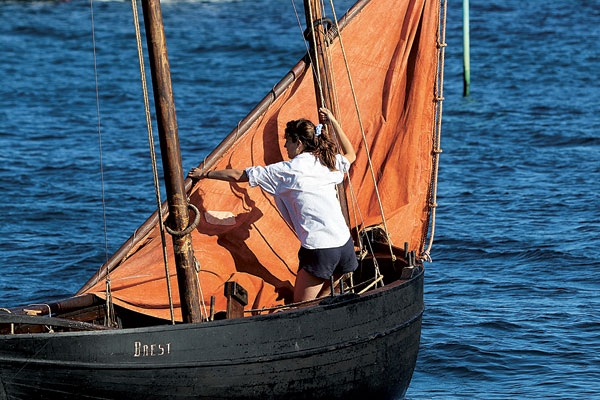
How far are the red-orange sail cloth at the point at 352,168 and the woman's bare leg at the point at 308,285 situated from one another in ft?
3.50

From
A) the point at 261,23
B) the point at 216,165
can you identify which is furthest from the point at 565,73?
the point at 216,165

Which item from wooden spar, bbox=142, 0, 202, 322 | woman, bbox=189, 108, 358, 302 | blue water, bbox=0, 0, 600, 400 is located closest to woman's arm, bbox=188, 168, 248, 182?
woman, bbox=189, 108, 358, 302

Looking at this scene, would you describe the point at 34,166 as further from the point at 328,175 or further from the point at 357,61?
the point at 328,175

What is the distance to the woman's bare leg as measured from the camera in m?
8.19

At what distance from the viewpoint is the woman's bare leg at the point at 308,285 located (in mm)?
8188

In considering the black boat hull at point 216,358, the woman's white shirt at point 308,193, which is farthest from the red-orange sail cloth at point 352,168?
the black boat hull at point 216,358

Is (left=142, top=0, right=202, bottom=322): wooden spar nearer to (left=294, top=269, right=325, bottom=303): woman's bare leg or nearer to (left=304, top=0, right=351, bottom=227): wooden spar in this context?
(left=294, top=269, right=325, bottom=303): woman's bare leg

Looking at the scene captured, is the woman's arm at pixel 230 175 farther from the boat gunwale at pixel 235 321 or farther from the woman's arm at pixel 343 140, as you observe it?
the boat gunwale at pixel 235 321

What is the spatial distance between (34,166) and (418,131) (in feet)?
39.1

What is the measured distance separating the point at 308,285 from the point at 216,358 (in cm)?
129

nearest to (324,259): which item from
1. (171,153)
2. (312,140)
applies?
(312,140)

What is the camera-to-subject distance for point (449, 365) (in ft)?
33.8

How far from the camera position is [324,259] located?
26.3 ft

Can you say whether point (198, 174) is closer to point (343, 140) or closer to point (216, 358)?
point (343, 140)
